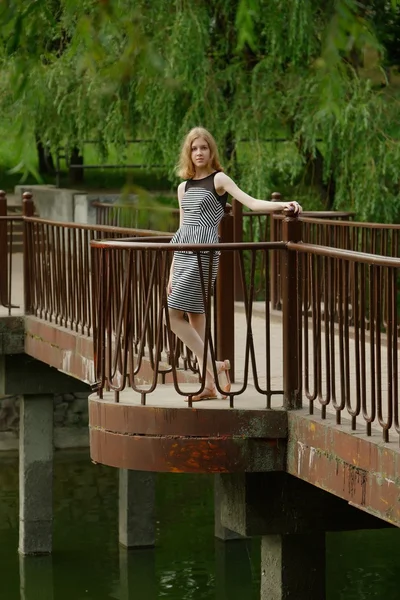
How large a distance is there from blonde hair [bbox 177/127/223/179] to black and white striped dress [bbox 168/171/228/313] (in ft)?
0.21


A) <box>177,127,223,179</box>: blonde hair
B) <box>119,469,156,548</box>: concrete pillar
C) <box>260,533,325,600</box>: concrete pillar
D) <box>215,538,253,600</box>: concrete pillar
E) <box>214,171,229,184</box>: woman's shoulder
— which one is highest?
<box>177,127,223,179</box>: blonde hair

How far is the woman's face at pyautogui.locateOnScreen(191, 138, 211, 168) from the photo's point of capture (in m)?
8.59

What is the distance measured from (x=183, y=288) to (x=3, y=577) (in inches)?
301

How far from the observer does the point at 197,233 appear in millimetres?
8844

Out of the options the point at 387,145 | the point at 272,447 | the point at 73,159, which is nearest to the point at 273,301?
the point at 387,145

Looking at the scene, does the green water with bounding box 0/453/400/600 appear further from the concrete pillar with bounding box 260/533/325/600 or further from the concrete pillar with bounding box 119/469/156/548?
the concrete pillar with bounding box 260/533/325/600

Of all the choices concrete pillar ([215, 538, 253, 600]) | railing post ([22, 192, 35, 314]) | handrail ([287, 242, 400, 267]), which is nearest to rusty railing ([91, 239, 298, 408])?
handrail ([287, 242, 400, 267])

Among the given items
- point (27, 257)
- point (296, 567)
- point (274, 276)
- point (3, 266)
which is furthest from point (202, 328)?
point (3, 266)

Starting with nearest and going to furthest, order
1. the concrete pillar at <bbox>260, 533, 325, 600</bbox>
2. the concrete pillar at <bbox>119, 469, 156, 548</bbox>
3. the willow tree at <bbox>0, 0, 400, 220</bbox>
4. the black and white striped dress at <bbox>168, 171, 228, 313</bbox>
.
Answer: the black and white striped dress at <bbox>168, 171, 228, 313</bbox> → the concrete pillar at <bbox>260, 533, 325, 600</bbox> → the concrete pillar at <bbox>119, 469, 156, 548</bbox> → the willow tree at <bbox>0, 0, 400, 220</bbox>

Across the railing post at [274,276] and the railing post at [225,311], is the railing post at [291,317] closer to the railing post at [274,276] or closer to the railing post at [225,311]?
the railing post at [225,311]

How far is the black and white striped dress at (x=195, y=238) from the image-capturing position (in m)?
8.56

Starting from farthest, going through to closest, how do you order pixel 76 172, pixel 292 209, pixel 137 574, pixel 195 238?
pixel 76 172 < pixel 137 574 < pixel 195 238 < pixel 292 209

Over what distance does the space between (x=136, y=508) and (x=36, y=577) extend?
1.28m

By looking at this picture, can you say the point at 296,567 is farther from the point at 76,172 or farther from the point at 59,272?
the point at 76,172
